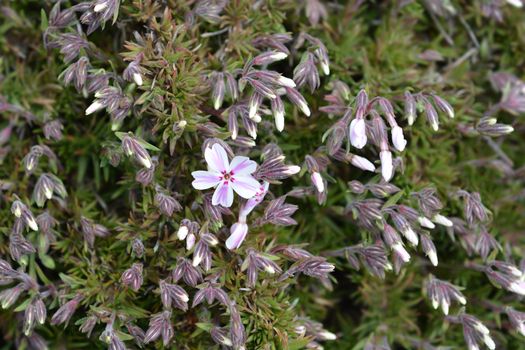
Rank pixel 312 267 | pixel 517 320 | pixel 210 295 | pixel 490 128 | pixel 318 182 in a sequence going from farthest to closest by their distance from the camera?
pixel 490 128 → pixel 517 320 → pixel 318 182 → pixel 312 267 → pixel 210 295

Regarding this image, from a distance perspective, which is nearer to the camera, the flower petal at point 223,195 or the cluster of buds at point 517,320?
the flower petal at point 223,195

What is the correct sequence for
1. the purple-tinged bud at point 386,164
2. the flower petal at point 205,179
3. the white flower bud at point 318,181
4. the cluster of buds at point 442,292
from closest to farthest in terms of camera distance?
the flower petal at point 205,179, the purple-tinged bud at point 386,164, the white flower bud at point 318,181, the cluster of buds at point 442,292

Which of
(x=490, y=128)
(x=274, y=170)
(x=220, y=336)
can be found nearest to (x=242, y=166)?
(x=274, y=170)

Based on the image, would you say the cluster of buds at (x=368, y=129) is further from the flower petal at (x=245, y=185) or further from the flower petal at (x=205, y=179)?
Answer: the flower petal at (x=205, y=179)

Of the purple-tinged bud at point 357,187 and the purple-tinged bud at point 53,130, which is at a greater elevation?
the purple-tinged bud at point 357,187

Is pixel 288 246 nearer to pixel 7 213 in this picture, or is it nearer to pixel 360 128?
pixel 360 128

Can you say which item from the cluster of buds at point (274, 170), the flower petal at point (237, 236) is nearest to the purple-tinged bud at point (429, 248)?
the cluster of buds at point (274, 170)

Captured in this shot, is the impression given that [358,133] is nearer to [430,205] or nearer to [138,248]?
[430,205]
